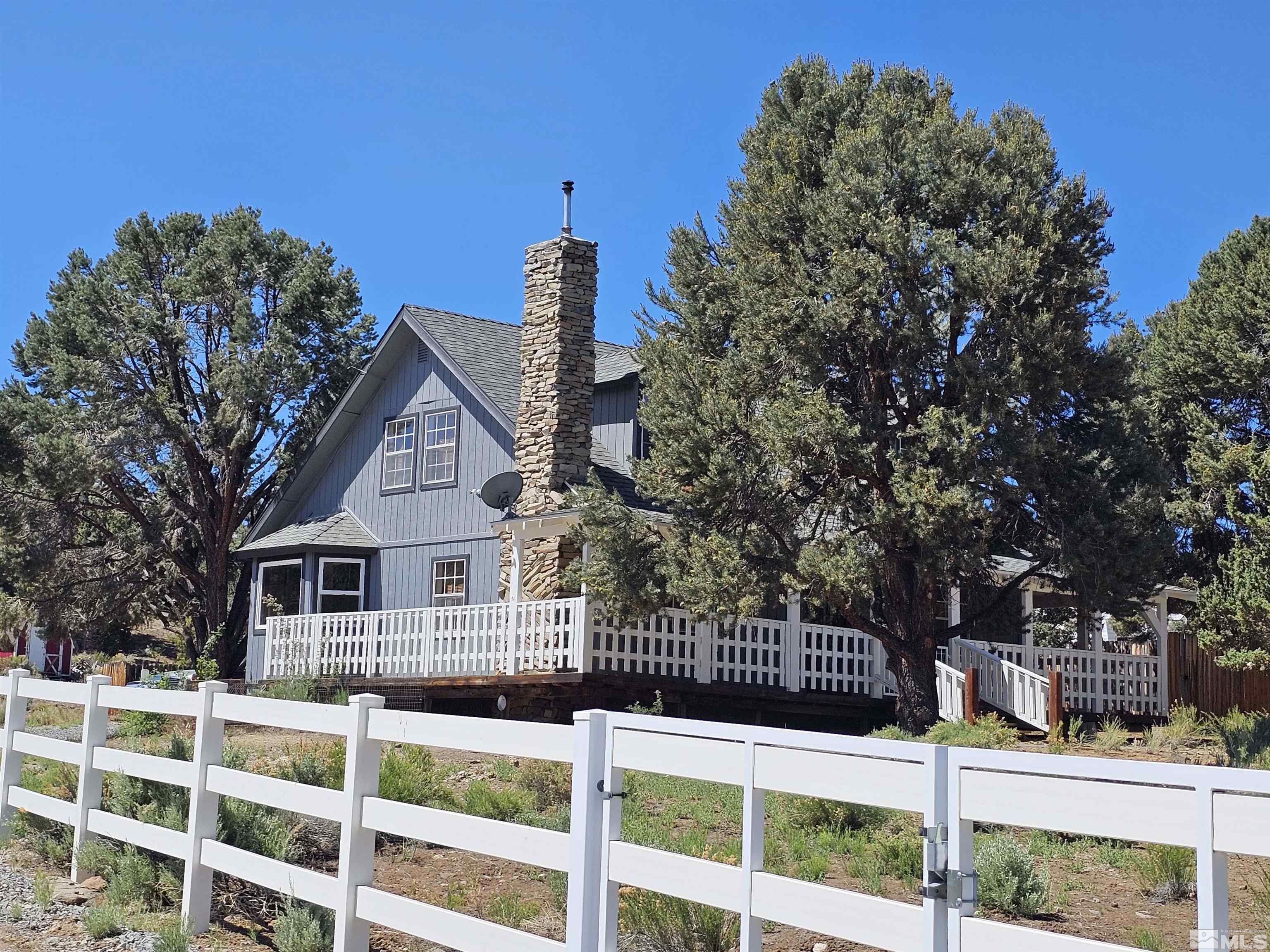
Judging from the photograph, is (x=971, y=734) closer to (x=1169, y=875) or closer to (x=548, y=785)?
(x=548, y=785)

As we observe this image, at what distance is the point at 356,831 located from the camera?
21.3ft

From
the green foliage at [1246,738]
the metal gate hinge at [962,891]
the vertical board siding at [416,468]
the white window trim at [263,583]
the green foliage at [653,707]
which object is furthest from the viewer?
the white window trim at [263,583]

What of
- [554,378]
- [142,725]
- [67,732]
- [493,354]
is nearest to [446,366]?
[493,354]


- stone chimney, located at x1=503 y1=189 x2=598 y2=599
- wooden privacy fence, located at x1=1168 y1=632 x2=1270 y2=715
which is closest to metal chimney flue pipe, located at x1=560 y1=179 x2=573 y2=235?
stone chimney, located at x1=503 y1=189 x2=598 y2=599

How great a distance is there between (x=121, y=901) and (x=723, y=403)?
11.2 meters

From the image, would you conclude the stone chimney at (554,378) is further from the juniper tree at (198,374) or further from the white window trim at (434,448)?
the juniper tree at (198,374)

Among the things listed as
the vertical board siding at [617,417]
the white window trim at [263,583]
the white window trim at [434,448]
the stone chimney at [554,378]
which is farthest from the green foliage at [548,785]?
the white window trim at [263,583]

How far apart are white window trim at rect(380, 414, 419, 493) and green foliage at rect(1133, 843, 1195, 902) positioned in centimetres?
1921

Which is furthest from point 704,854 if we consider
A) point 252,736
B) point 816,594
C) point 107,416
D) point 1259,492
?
point 107,416

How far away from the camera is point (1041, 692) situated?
65.0 feet

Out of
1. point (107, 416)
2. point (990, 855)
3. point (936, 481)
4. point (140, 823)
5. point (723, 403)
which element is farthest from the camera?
point (107, 416)

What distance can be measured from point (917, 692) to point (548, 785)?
9330mm

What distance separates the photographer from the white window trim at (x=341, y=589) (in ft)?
84.3

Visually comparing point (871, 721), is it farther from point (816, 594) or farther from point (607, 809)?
point (607, 809)
